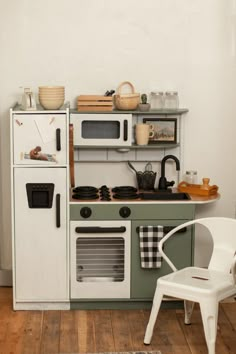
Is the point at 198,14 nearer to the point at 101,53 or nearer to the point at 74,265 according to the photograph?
the point at 101,53

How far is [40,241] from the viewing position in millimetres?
4457

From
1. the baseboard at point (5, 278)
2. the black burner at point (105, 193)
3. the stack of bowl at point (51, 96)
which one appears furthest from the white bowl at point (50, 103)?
the baseboard at point (5, 278)

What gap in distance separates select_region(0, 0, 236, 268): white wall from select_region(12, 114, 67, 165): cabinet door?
1.65 ft

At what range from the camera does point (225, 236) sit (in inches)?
165

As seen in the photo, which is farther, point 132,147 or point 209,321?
point 132,147

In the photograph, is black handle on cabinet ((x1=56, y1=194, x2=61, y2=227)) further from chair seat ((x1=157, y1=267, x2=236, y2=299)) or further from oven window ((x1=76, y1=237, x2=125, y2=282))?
chair seat ((x1=157, y1=267, x2=236, y2=299))

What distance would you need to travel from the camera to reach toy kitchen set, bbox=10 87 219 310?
437 cm

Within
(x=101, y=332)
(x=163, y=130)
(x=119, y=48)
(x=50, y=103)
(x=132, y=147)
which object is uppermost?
(x=119, y=48)

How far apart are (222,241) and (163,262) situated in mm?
486

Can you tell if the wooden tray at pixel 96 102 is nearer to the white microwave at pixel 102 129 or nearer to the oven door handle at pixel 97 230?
the white microwave at pixel 102 129

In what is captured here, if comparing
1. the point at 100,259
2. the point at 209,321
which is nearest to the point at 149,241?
the point at 100,259

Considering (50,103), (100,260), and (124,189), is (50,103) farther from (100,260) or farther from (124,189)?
(100,260)

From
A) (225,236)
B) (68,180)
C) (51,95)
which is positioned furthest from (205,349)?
(51,95)

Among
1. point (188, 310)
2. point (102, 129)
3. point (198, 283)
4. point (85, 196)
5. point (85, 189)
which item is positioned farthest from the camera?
point (102, 129)
